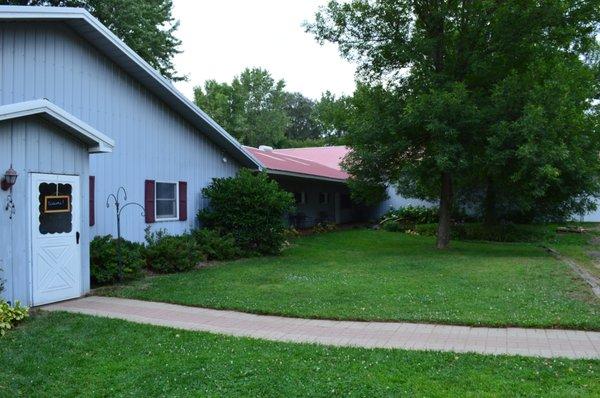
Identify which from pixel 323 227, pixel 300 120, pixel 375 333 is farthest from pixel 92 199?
pixel 300 120

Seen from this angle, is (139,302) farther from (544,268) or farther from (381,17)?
(381,17)

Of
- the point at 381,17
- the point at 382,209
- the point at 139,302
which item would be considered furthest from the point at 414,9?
the point at 382,209

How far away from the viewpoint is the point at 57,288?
9039 millimetres

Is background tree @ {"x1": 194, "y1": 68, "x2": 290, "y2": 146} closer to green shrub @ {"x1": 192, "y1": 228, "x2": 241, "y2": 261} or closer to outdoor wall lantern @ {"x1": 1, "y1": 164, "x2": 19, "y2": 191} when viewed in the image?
green shrub @ {"x1": 192, "y1": 228, "x2": 241, "y2": 261}

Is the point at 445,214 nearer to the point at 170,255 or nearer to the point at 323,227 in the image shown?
the point at 323,227

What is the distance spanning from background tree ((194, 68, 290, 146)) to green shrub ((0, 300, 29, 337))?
50.4 meters

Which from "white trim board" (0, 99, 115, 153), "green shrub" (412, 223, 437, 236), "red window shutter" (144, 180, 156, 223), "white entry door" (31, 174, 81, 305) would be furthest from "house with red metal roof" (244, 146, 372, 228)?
"white entry door" (31, 174, 81, 305)

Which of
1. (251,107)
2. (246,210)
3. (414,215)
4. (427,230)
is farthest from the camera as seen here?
(251,107)

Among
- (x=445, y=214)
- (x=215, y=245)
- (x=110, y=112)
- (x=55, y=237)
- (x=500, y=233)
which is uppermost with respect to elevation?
(x=110, y=112)

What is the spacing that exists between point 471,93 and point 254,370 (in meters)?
13.4

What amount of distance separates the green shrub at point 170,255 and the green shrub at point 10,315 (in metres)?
4.77

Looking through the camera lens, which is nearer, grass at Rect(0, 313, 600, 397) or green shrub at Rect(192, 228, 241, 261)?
grass at Rect(0, 313, 600, 397)

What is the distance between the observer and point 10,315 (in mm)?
7410

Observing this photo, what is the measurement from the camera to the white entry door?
870cm
